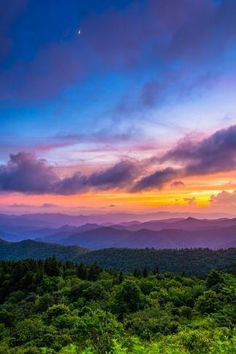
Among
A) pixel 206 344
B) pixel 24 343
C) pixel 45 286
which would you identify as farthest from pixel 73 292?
pixel 206 344

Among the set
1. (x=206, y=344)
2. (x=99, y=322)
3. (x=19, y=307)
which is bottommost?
(x=19, y=307)

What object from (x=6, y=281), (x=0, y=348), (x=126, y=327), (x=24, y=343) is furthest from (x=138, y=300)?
(x=6, y=281)

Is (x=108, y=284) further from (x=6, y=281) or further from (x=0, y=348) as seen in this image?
(x=0, y=348)

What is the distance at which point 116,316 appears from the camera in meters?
58.2

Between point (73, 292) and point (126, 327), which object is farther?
point (73, 292)

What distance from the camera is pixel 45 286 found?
87688 mm

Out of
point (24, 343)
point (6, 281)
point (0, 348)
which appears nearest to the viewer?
point (0, 348)

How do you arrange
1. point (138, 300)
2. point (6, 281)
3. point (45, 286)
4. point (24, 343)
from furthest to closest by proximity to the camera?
point (6, 281) → point (45, 286) → point (138, 300) → point (24, 343)

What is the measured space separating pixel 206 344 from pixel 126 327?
22482 mm

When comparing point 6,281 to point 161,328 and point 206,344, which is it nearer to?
point 161,328

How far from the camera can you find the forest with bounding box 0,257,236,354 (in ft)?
119

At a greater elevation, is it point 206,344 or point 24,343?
point 206,344

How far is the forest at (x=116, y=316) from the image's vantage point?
36.1 meters

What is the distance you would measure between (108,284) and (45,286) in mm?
15487
